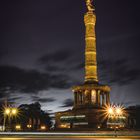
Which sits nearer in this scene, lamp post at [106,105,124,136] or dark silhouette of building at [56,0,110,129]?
lamp post at [106,105,124,136]

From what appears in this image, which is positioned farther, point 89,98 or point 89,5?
point 89,5

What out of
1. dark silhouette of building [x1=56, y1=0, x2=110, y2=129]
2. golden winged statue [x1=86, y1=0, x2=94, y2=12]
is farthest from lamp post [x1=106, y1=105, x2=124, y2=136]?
golden winged statue [x1=86, y1=0, x2=94, y2=12]

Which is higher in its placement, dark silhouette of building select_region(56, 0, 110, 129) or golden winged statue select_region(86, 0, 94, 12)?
golden winged statue select_region(86, 0, 94, 12)

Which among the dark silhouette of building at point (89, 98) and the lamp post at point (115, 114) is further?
the dark silhouette of building at point (89, 98)

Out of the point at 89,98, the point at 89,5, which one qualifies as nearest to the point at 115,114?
the point at 89,98

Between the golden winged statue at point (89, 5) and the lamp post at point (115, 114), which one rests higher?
the golden winged statue at point (89, 5)

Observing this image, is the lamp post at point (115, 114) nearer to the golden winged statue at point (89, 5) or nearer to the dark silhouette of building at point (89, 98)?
the dark silhouette of building at point (89, 98)

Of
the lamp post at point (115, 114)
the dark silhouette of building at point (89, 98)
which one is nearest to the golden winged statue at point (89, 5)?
the dark silhouette of building at point (89, 98)

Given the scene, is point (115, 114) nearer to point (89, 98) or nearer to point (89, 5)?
point (89, 98)

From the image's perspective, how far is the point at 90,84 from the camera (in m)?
85.9

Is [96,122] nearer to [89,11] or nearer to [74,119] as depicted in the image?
[74,119]

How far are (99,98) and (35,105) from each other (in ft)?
107

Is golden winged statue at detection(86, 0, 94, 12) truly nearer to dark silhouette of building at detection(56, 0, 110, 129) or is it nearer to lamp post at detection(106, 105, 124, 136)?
dark silhouette of building at detection(56, 0, 110, 129)

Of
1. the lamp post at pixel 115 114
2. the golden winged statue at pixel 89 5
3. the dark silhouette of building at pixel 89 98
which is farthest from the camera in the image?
the golden winged statue at pixel 89 5
